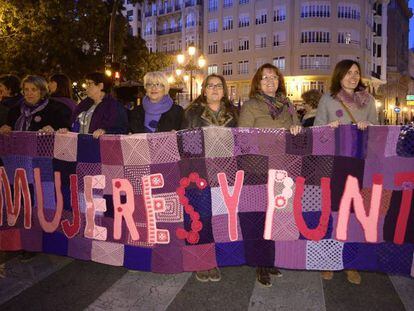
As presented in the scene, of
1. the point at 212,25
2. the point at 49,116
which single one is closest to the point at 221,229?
the point at 49,116

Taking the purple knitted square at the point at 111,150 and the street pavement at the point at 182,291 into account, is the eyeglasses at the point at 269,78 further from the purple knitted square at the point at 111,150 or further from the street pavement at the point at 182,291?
the street pavement at the point at 182,291

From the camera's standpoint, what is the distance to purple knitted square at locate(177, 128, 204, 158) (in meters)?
4.06

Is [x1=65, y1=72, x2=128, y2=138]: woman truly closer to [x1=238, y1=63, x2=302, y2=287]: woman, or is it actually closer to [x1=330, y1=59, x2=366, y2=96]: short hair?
[x1=238, y1=63, x2=302, y2=287]: woman

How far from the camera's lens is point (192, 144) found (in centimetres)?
407

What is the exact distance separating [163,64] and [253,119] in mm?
21341

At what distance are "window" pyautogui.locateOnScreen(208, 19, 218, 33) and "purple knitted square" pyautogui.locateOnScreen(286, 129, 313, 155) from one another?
5325 cm

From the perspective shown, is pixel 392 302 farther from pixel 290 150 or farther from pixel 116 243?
pixel 116 243

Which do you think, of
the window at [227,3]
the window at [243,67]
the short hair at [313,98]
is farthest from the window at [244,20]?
the short hair at [313,98]

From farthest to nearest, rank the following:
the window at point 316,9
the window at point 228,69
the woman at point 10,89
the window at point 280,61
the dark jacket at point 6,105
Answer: the window at point 228,69, the window at point 280,61, the window at point 316,9, the woman at point 10,89, the dark jacket at point 6,105

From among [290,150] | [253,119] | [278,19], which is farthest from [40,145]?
[278,19]

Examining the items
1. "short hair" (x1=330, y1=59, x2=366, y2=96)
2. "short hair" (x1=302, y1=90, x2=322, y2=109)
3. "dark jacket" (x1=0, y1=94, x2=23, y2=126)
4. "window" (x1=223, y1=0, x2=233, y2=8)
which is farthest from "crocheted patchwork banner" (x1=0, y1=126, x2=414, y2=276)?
"window" (x1=223, y1=0, x2=233, y2=8)

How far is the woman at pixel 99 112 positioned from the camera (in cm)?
498

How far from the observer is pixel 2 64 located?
1612 cm

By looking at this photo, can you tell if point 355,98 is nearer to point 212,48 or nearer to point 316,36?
point 316,36
